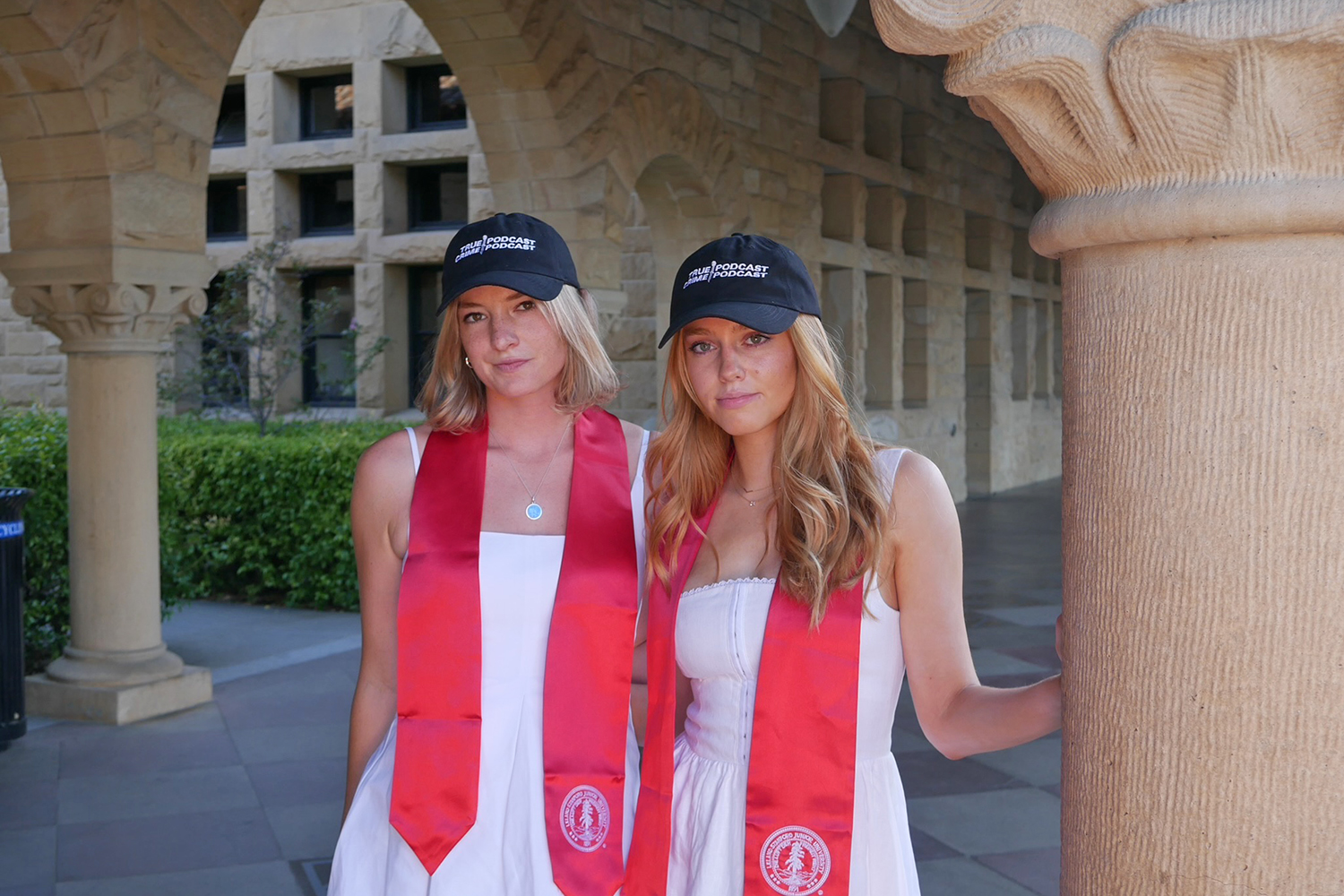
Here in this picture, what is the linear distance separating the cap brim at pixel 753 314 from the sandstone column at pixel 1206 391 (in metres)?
0.58

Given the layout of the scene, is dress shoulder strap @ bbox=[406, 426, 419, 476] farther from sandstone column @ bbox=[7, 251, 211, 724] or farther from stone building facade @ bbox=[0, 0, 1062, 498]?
stone building facade @ bbox=[0, 0, 1062, 498]

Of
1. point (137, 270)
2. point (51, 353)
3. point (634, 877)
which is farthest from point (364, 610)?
point (51, 353)

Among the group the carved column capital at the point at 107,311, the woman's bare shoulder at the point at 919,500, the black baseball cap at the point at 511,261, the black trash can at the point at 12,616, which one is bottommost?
the black trash can at the point at 12,616

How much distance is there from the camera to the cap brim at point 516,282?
193cm

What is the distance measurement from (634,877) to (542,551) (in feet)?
1.72

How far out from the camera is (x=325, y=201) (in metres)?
9.71

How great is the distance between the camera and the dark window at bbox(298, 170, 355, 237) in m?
9.62

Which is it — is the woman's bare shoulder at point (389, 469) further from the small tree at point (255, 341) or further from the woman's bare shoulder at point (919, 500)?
the small tree at point (255, 341)

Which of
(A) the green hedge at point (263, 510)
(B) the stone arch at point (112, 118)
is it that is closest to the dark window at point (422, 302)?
(A) the green hedge at point (263, 510)

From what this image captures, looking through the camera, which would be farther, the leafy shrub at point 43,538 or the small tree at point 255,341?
the small tree at point 255,341

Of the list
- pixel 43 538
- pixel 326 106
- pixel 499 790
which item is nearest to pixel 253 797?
pixel 43 538

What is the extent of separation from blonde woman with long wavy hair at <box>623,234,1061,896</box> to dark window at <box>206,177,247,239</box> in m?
8.97

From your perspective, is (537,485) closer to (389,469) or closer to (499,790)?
(389,469)

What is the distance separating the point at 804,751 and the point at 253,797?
299cm
